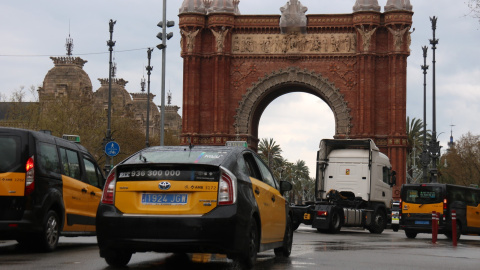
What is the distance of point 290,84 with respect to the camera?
53000 millimetres

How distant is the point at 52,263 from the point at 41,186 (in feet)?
7.63

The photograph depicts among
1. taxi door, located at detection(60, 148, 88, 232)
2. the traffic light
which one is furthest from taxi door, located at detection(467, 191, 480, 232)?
taxi door, located at detection(60, 148, 88, 232)

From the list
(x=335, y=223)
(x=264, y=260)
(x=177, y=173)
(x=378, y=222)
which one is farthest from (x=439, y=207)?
(x=177, y=173)

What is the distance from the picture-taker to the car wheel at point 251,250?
32.6 ft

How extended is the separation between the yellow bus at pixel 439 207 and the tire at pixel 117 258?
54.2ft

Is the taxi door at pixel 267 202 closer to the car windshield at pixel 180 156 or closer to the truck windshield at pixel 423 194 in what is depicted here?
the car windshield at pixel 180 156

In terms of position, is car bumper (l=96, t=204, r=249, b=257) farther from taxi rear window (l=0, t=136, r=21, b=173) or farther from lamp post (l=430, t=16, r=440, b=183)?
lamp post (l=430, t=16, r=440, b=183)

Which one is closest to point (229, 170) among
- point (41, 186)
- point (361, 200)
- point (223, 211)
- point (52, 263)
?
point (223, 211)

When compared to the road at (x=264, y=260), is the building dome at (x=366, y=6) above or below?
above

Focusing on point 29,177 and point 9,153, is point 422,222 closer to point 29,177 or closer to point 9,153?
point 29,177

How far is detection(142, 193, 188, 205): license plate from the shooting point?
9492 mm

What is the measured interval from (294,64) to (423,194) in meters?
27.8

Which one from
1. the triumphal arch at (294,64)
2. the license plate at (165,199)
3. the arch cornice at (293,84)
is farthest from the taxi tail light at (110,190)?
the arch cornice at (293,84)

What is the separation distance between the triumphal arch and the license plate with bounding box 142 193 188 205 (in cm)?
4218
